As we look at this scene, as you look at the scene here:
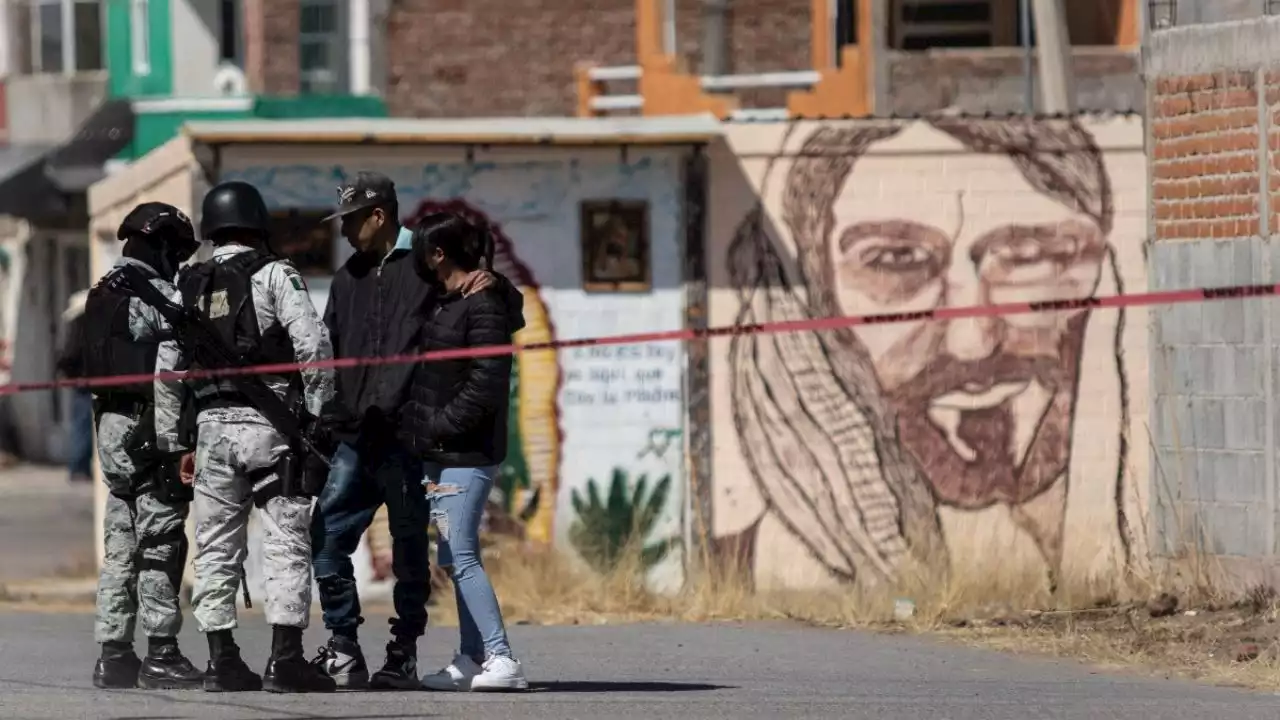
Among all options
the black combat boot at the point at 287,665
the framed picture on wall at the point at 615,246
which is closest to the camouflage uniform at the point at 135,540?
the black combat boot at the point at 287,665

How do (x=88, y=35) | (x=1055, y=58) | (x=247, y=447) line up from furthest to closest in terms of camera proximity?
1. (x=88, y=35)
2. (x=1055, y=58)
3. (x=247, y=447)

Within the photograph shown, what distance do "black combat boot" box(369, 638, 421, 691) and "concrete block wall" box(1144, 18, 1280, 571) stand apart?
157 inches

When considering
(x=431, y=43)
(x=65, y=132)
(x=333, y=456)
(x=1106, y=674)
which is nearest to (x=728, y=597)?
(x=1106, y=674)

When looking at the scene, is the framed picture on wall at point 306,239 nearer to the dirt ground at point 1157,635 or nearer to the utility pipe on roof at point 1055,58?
the dirt ground at point 1157,635

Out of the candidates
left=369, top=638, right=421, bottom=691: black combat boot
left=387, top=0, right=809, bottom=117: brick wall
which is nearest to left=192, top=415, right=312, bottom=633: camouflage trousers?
left=369, top=638, right=421, bottom=691: black combat boot

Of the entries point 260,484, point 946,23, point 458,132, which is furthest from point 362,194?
point 946,23

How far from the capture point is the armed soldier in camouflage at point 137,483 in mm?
9547

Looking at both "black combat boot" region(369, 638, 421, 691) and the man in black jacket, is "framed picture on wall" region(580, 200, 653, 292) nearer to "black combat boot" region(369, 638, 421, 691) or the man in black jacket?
the man in black jacket

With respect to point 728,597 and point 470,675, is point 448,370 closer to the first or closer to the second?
point 470,675

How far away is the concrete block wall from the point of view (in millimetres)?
11633

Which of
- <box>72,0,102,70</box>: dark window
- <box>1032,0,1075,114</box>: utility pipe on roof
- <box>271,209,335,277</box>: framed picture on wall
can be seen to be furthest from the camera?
<box>72,0,102,70</box>: dark window

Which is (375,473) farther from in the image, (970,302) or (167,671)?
(970,302)

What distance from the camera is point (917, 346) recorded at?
14.7 meters

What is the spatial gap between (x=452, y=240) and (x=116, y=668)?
1.98 meters
